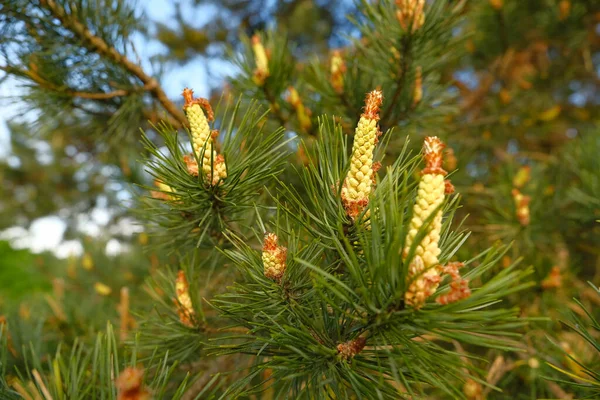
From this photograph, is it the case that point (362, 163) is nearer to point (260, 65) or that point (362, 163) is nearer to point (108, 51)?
point (260, 65)

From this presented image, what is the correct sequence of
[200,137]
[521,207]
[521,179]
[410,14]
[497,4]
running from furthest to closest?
[497,4], [521,179], [521,207], [410,14], [200,137]

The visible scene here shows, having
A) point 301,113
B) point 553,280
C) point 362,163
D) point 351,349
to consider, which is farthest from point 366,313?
point 553,280

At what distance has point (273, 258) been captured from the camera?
0.43 metres


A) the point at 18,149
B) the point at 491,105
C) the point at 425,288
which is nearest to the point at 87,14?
the point at 425,288

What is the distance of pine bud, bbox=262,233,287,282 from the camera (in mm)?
428

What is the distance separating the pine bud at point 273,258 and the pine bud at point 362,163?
0.09m

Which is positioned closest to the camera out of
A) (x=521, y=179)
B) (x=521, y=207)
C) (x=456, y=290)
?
(x=456, y=290)

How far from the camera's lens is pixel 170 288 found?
2.09ft

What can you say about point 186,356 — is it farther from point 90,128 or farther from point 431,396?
point 90,128

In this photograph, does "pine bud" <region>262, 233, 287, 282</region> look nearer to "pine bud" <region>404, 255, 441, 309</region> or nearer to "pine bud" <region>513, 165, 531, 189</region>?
"pine bud" <region>404, 255, 441, 309</region>

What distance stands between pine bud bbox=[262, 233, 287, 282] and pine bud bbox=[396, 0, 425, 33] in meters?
0.52

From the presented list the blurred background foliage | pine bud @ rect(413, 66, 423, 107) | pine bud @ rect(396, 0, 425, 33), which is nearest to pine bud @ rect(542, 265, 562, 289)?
the blurred background foliage

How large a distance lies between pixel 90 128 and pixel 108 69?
9.3 inches

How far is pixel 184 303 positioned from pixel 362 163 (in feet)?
1.11
